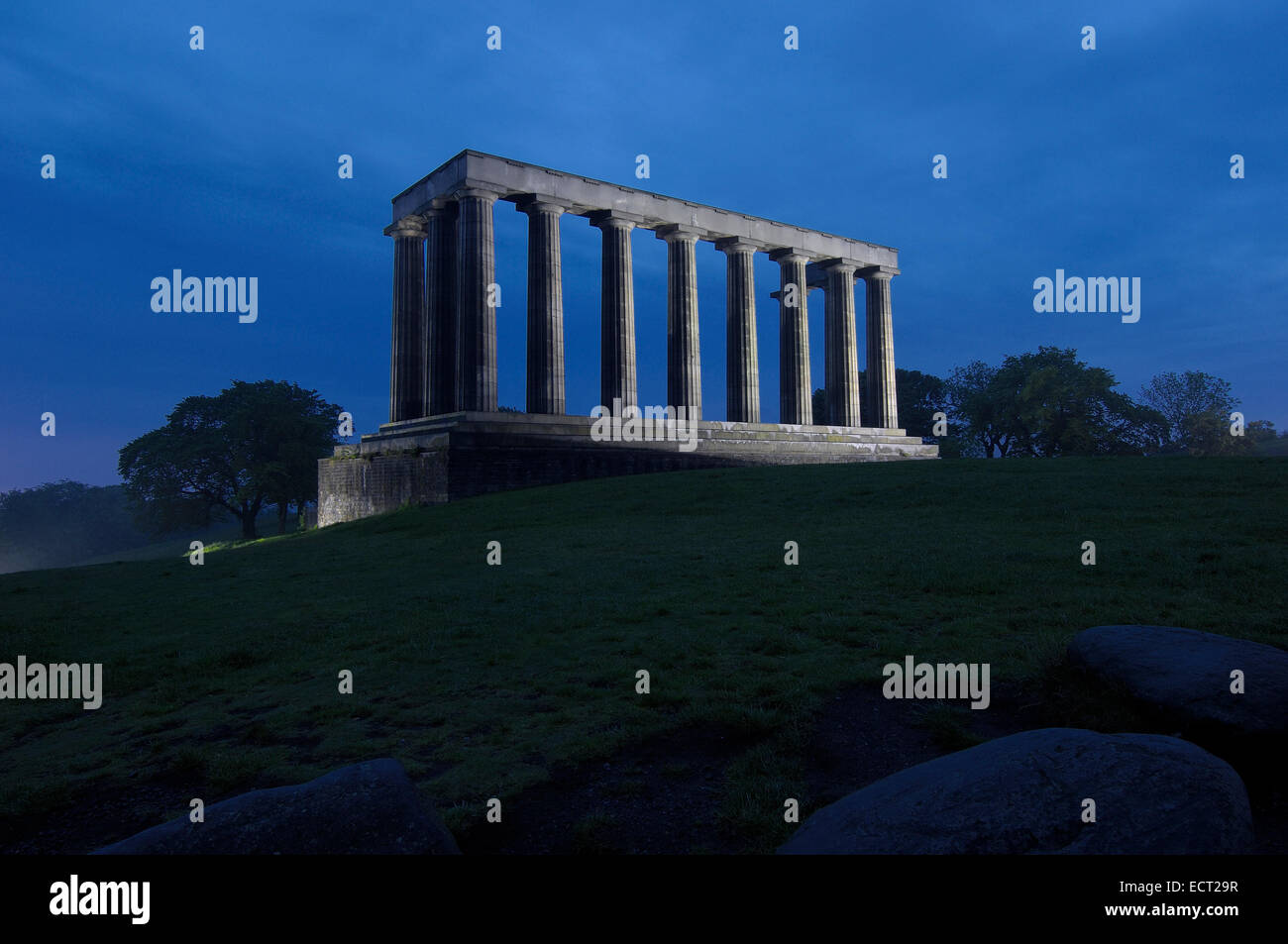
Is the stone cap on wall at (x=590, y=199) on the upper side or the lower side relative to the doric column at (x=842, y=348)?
A: upper

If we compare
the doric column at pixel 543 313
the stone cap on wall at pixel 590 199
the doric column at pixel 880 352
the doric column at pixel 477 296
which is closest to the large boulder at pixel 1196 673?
the doric column at pixel 477 296

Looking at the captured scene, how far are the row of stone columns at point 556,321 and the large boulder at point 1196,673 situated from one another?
3133 cm

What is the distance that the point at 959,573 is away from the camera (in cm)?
1235

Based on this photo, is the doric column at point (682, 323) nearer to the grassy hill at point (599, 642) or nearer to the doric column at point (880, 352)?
the doric column at point (880, 352)

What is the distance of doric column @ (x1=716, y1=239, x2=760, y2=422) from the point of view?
44.0 m

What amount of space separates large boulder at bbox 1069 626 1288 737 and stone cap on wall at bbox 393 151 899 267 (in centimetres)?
3550

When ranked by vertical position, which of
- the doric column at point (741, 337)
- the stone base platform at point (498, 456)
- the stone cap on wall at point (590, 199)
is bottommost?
the stone base platform at point (498, 456)

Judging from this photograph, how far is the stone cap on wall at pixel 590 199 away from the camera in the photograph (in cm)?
3662

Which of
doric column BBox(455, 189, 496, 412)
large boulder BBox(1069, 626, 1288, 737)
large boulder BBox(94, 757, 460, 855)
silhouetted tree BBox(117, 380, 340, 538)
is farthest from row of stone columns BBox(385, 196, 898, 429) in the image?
large boulder BBox(94, 757, 460, 855)

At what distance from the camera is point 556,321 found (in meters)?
37.7

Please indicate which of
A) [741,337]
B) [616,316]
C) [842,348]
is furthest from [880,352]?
[616,316]

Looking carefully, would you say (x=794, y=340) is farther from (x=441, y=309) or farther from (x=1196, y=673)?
(x=1196, y=673)
